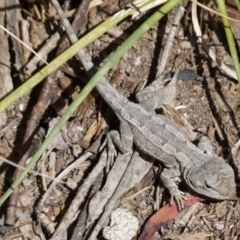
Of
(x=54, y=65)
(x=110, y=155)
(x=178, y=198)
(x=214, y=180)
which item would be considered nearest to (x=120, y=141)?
(x=110, y=155)

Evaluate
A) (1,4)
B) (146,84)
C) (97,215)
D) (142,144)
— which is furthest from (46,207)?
(1,4)

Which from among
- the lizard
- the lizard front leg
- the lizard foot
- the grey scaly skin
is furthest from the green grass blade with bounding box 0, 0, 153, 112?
the lizard front leg

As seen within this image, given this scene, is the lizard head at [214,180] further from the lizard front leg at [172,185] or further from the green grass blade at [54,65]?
the green grass blade at [54,65]

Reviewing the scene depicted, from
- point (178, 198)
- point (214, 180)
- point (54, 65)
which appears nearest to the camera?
point (54, 65)

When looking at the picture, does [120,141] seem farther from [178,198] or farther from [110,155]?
[178,198]

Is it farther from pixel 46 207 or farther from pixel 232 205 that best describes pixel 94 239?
pixel 232 205

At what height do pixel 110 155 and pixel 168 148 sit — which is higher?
pixel 168 148
